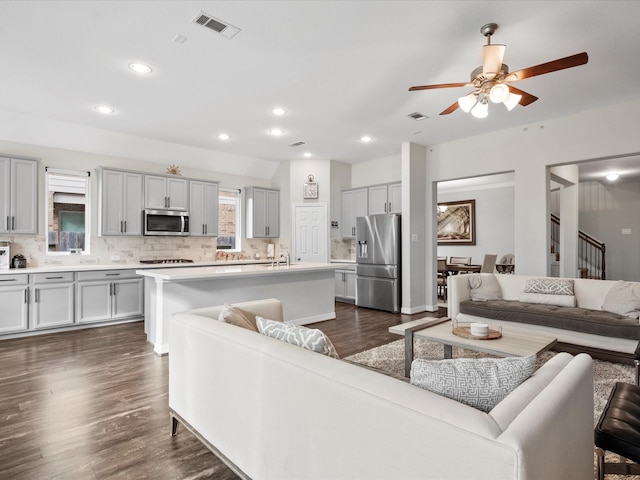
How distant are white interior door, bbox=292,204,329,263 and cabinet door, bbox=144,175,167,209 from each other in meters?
2.55

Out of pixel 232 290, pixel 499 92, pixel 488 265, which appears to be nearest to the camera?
pixel 499 92

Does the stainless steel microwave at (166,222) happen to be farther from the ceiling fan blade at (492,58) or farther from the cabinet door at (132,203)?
the ceiling fan blade at (492,58)

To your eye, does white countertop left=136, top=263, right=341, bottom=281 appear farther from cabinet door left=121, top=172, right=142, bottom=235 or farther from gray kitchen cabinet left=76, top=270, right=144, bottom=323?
cabinet door left=121, top=172, right=142, bottom=235

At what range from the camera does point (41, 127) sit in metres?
5.06

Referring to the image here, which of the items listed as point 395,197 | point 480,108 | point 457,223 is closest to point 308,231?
point 395,197

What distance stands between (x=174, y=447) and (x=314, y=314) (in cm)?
332

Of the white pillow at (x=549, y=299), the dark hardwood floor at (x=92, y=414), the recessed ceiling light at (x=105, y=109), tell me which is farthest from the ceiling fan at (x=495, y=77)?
the recessed ceiling light at (x=105, y=109)

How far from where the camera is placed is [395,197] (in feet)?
22.7

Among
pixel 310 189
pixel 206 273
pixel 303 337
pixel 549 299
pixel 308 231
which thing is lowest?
pixel 549 299

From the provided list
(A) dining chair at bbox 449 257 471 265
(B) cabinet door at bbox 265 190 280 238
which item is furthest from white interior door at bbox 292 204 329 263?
(A) dining chair at bbox 449 257 471 265

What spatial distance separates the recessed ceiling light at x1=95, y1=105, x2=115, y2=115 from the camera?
4547 millimetres

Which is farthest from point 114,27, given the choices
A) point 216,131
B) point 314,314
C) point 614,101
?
point 614,101

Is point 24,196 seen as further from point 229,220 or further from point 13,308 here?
point 229,220

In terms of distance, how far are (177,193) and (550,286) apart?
5706mm
